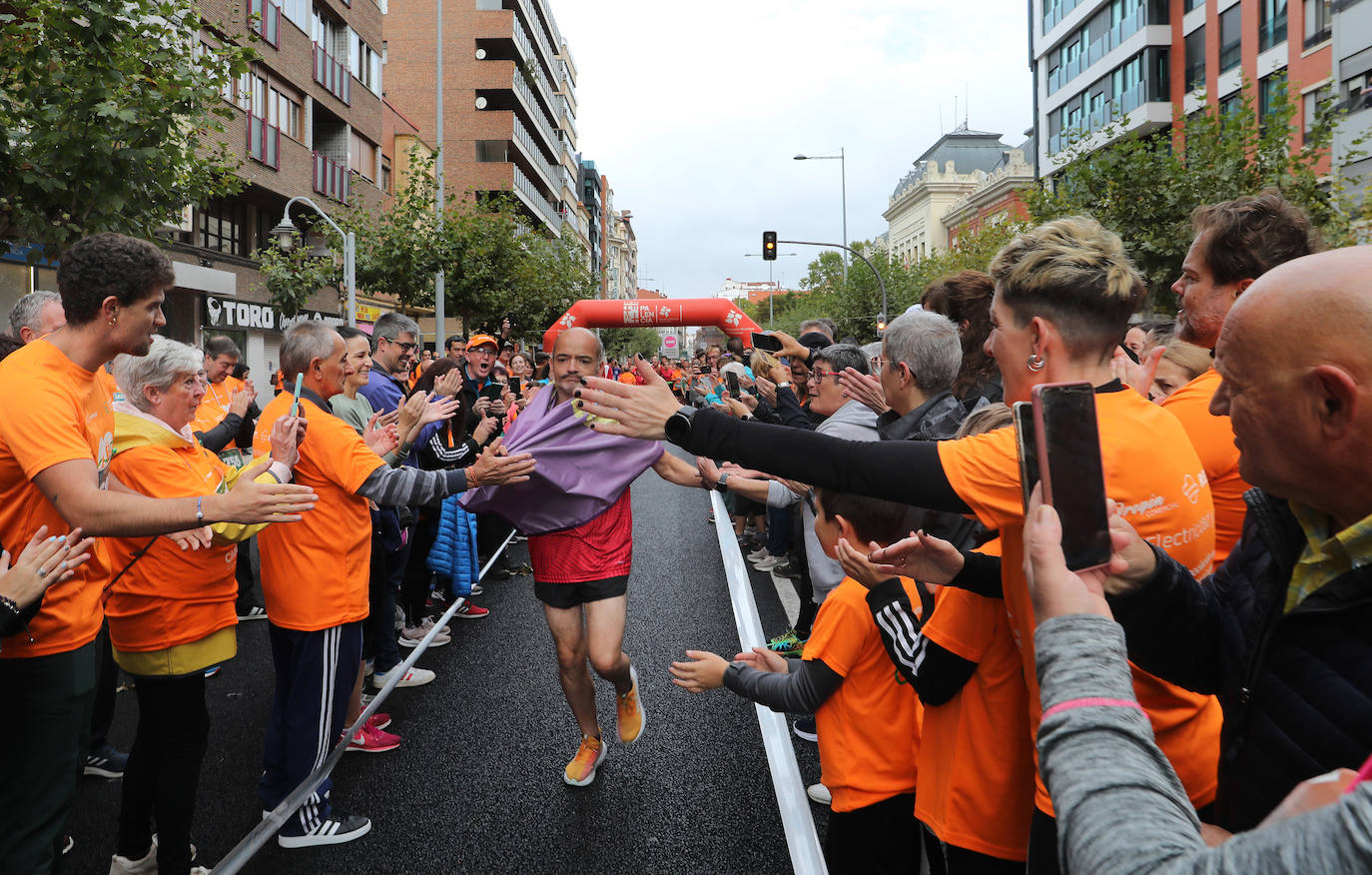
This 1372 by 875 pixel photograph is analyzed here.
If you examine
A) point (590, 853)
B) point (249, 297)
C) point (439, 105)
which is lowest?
point (590, 853)

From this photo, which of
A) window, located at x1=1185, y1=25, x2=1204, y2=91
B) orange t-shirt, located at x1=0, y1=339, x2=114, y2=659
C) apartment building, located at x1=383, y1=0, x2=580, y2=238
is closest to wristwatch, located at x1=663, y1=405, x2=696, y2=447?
orange t-shirt, located at x1=0, y1=339, x2=114, y2=659

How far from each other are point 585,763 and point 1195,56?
3986 centimetres

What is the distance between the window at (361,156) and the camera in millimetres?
31658

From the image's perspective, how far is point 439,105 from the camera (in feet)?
94.3

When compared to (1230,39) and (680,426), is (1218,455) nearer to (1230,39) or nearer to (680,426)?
(680,426)

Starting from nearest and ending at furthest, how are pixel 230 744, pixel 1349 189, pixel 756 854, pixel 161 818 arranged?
1. pixel 161 818
2. pixel 756 854
3. pixel 230 744
4. pixel 1349 189

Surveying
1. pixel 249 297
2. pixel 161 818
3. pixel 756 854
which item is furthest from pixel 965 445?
pixel 249 297

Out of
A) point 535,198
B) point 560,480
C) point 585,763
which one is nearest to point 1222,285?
point 560,480

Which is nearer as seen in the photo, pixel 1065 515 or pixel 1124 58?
pixel 1065 515

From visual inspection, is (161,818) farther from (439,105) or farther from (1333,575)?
(439,105)

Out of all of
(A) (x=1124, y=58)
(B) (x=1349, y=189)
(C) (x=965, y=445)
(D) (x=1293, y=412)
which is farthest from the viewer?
(A) (x=1124, y=58)

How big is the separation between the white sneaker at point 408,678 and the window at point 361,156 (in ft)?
95.3

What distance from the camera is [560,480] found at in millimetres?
4352

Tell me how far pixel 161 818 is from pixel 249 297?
1006 inches
